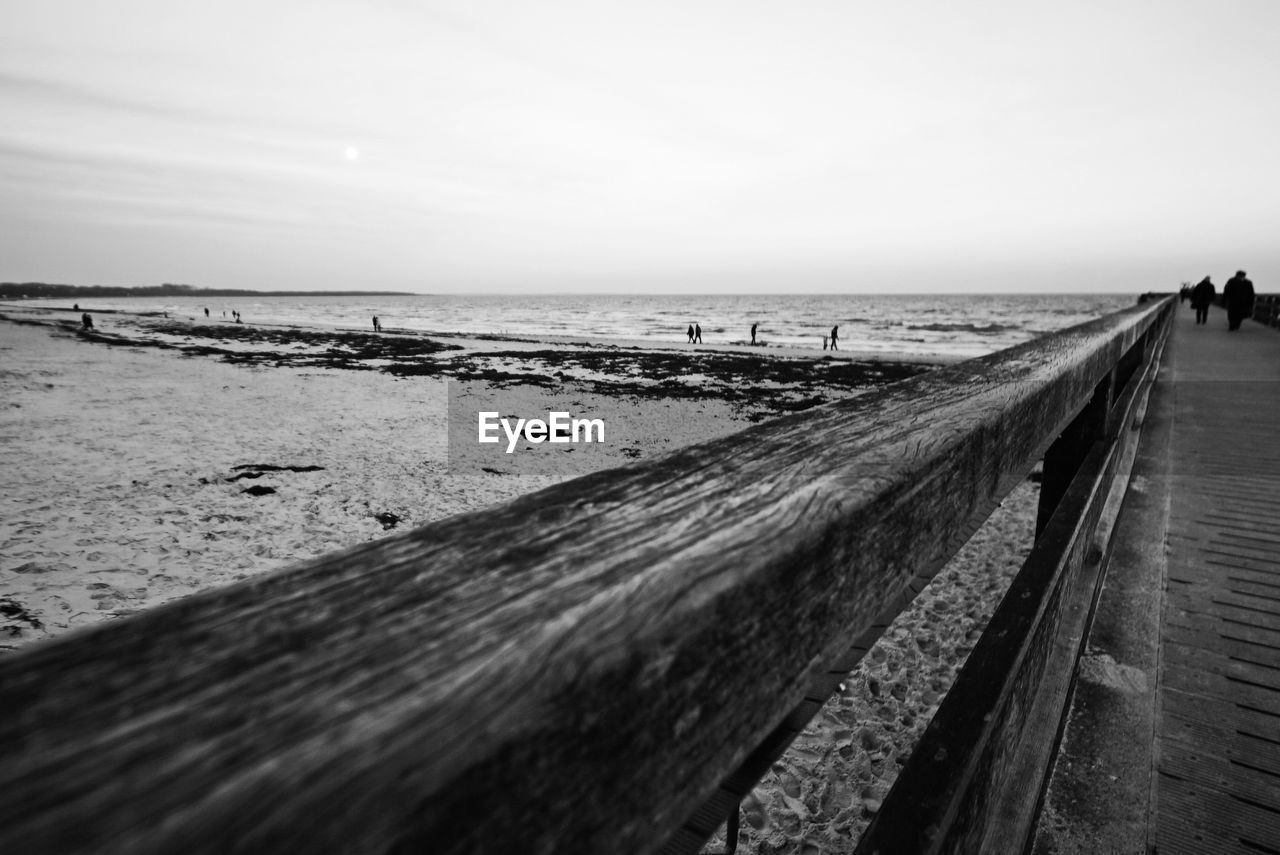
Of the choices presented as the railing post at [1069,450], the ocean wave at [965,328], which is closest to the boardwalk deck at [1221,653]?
the railing post at [1069,450]

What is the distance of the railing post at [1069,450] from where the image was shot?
8.53ft

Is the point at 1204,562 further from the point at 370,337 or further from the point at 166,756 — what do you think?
the point at 370,337

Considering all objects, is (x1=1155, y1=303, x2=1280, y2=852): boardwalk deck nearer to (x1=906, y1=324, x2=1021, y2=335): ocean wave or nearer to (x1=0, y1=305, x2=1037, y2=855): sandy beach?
(x1=0, y1=305, x2=1037, y2=855): sandy beach

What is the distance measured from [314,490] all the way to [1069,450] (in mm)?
8162

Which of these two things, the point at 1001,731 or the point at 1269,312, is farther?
the point at 1269,312

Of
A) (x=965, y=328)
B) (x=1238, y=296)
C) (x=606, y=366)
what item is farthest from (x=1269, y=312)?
(x=965, y=328)

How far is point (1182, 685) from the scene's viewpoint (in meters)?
2.16

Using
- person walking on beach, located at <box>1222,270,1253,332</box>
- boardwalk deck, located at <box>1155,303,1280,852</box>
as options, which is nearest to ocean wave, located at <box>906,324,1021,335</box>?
person walking on beach, located at <box>1222,270,1253,332</box>

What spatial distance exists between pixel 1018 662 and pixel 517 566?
0.93 meters

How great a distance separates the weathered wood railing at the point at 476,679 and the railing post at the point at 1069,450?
2385 mm

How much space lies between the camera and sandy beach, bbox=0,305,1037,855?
12.3 ft

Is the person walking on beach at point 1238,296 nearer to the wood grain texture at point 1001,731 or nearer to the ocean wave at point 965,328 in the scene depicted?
the wood grain texture at point 1001,731

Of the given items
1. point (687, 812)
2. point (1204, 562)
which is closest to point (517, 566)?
point (687, 812)

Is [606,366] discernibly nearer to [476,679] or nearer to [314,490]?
[314,490]
